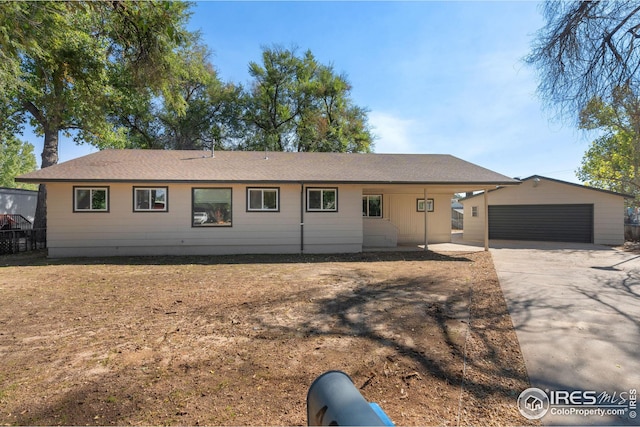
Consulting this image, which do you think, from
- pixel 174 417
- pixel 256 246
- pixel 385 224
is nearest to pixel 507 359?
pixel 174 417

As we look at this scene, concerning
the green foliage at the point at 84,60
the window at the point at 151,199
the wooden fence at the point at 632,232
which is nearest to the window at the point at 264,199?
the window at the point at 151,199

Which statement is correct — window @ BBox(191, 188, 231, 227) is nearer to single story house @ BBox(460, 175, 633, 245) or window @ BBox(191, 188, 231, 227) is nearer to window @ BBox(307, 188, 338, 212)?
window @ BBox(307, 188, 338, 212)

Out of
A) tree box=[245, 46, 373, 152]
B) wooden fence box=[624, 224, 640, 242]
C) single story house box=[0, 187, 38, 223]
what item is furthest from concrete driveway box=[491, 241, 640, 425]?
single story house box=[0, 187, 38, 223]

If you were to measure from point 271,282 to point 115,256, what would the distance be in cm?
714

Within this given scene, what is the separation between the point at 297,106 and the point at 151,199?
19.4 m

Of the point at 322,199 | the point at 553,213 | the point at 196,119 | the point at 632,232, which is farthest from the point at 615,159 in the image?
the point at 196,119

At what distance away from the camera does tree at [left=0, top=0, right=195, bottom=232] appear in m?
4.68

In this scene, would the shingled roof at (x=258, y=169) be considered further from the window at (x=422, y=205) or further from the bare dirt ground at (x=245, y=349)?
the bare dirt ground at (x=245, y=349)

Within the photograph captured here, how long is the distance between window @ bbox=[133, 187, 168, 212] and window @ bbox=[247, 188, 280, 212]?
304 centimetres

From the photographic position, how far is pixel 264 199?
38.3 ft

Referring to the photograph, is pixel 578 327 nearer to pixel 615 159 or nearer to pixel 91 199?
pixel 91 199

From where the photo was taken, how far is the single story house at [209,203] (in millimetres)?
10711

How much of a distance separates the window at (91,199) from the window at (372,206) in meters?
10.5

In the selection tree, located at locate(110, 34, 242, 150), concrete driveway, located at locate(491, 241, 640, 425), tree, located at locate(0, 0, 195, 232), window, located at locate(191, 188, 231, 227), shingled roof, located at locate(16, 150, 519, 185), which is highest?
tree, located at locate(110, 34, 242, 150)
